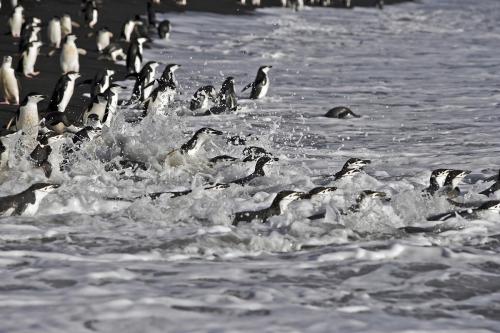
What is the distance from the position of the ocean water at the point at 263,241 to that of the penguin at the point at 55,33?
8355 mm

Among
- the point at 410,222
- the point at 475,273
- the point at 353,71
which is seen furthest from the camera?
the point at 353,71

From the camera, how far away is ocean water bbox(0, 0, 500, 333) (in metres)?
6.39

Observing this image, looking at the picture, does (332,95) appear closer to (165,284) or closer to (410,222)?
(410,222)

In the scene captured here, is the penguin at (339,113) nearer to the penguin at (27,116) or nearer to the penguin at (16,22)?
the penguin at (27,116)

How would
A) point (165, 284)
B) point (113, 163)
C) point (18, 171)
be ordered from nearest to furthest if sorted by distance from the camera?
point (165, 284) → point (18, 171) → point (113, 163)

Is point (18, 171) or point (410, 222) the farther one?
point (18, 171)

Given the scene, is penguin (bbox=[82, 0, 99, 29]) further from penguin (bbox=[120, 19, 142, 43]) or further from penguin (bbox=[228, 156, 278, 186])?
penguin (bbox=[228, 156, 278, 186])

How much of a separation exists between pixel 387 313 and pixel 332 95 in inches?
557

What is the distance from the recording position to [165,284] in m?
6.94

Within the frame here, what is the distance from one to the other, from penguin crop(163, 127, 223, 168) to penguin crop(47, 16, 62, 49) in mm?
13343

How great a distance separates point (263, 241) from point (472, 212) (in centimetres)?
216

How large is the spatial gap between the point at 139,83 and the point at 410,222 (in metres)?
9.37

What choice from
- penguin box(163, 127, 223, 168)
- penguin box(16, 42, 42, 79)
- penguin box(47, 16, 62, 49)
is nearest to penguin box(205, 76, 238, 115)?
penguin box(16, 42, 42, 79)

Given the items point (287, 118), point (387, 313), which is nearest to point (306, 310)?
point (387, 313)
